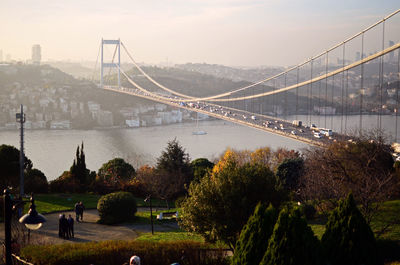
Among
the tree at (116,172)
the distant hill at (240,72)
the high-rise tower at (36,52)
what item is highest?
the high-rise tower at (36,52)

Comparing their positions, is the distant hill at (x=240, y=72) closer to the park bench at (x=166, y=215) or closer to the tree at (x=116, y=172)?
the tree at (x=116, y=172)

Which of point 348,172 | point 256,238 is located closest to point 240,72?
point 348,172

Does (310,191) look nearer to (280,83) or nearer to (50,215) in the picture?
(50,215)

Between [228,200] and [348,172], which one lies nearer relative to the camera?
[228,200]

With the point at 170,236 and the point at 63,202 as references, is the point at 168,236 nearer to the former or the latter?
the point at 170,236

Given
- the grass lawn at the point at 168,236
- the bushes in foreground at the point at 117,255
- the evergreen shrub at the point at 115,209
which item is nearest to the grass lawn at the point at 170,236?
the grass lawn at the point at 168,236

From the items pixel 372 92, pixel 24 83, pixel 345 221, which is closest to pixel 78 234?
pixel 345 221
